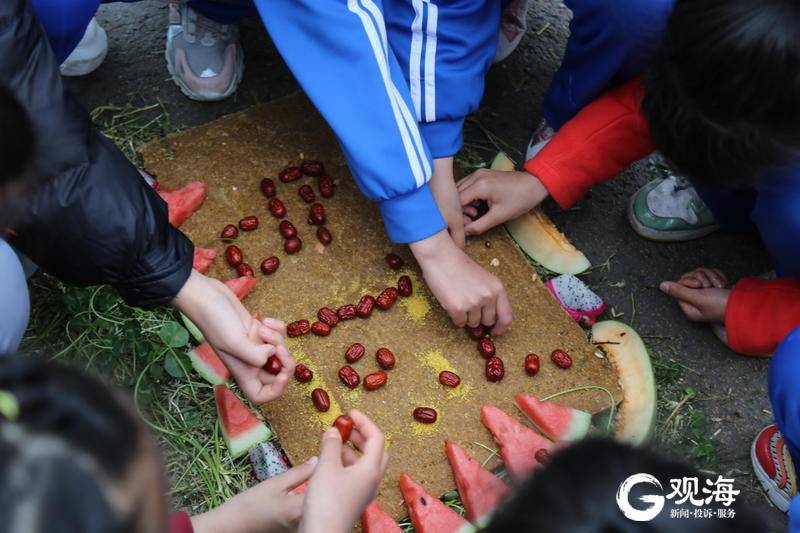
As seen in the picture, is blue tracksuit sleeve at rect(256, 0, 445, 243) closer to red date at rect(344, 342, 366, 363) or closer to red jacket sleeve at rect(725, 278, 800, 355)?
red date at rect(344, 342, 366, 363)

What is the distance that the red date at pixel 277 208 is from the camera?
2355 mm

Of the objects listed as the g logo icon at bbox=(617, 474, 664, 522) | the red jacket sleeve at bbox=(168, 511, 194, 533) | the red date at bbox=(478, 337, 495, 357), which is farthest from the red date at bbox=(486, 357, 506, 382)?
the g logo icon at bbox=(617, 474, 664, 522)

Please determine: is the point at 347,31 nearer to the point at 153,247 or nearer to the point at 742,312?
the point at 153,247

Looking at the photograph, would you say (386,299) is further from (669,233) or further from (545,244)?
(669,233)

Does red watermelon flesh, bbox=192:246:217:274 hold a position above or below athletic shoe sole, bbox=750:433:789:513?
above

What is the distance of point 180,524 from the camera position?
1.51m

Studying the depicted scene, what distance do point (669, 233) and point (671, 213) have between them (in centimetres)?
6

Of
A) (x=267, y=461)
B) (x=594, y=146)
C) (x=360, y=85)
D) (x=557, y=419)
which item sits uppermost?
(x=360, y=85)

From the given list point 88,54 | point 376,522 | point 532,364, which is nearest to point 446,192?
point 532,364

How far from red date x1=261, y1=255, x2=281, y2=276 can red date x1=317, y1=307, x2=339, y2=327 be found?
18 centimetres

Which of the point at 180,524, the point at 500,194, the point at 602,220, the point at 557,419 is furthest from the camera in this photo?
the point at 602,220

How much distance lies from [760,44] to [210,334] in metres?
1.22

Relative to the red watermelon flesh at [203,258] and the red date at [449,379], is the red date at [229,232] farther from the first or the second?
the red date at [449,379]

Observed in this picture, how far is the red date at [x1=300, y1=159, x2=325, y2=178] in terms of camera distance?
2432 mm
